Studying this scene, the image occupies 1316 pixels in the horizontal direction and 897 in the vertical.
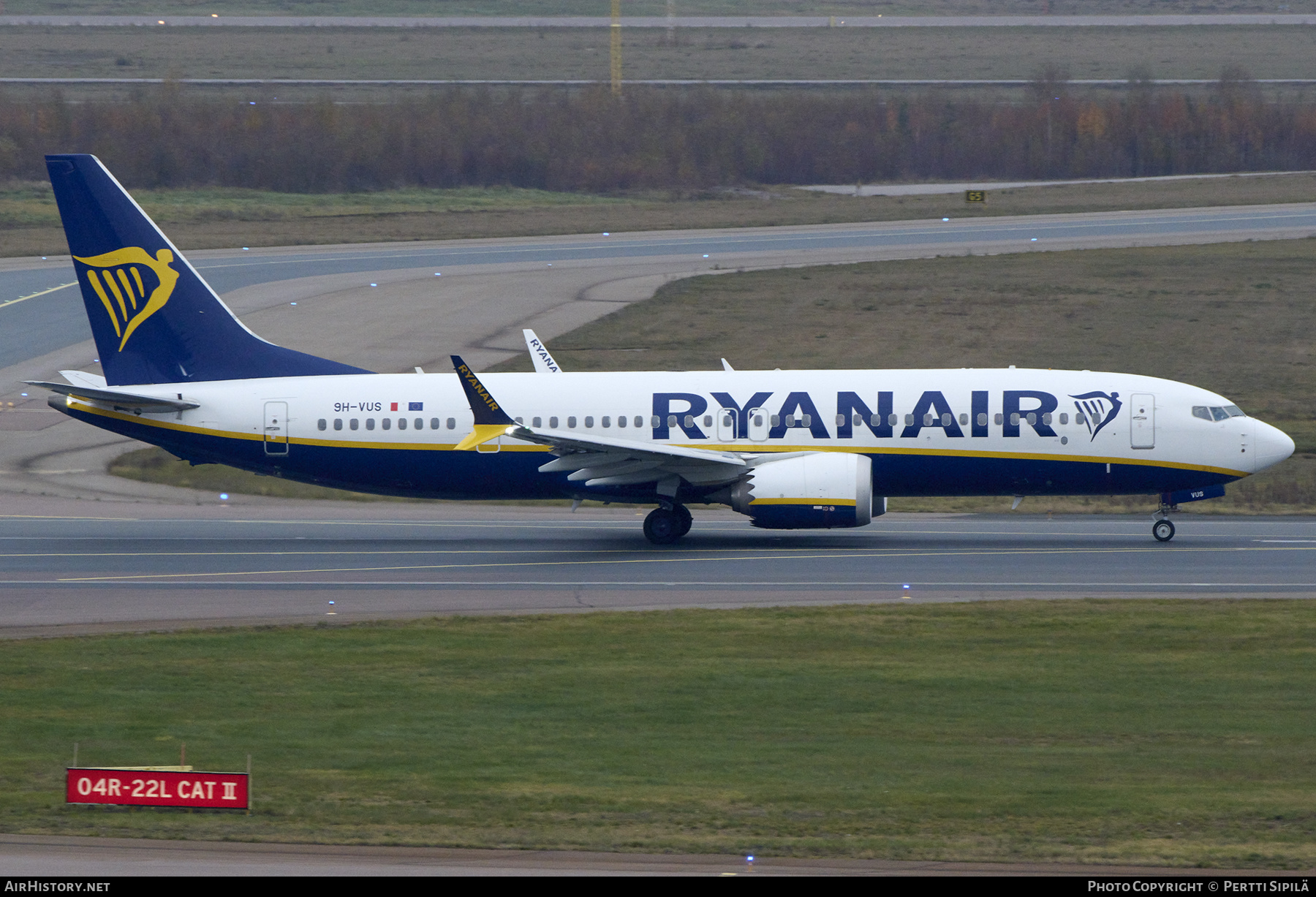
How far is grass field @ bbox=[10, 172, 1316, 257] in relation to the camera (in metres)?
79.4

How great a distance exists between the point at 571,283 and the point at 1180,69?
81.3 metres

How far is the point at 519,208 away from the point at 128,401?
54705 mm

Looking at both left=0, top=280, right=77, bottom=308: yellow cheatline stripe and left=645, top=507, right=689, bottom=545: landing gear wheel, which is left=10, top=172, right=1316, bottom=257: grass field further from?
left=645, top=507, right=689, bottom=545: landing gear wheel

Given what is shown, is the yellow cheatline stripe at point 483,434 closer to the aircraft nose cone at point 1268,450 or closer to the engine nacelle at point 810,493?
the engine nacelle at point 810,493

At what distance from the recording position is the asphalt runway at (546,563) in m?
28.2

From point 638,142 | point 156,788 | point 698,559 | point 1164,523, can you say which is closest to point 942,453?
point 1164,523

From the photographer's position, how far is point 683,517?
34.7 metres

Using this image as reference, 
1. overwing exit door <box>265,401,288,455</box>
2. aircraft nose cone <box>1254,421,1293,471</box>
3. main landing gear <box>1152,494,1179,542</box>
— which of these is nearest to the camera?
aircraft nose cone <box>1254,421,1293,471</box>

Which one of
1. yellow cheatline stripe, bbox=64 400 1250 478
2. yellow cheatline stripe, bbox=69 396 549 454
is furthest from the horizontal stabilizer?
yellow cheatline stripe, bbox=64 400 1250 478

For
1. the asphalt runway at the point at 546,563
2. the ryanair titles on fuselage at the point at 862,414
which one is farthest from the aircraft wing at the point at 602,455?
the asphalt runway at the point at 546,563

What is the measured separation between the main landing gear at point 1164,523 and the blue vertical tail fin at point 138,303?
20714 mm

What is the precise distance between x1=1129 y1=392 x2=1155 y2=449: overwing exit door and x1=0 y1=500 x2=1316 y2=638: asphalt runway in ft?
7.44

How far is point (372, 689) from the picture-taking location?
21.8 metres
